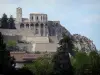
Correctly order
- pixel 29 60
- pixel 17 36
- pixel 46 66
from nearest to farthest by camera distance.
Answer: pixel 46 66 → pixel 29 60 → pixel 17 36

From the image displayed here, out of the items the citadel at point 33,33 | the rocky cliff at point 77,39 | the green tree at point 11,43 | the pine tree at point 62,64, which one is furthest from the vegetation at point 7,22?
the pine tree at point 62,64

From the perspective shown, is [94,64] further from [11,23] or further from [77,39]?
[11,23]

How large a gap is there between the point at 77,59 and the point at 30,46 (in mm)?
51951

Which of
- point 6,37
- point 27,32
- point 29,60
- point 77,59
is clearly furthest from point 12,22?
point 77,59

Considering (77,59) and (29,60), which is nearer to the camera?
(77,59)

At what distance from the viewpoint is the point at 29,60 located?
86062 millimetres

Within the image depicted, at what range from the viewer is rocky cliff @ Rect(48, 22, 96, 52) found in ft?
368

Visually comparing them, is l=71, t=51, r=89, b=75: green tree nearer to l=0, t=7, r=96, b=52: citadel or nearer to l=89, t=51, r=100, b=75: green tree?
l=89, t=51, r=100, b=75: green tree

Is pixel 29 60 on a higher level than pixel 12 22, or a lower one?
lower

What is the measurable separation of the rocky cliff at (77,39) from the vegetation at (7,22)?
42.6 ft

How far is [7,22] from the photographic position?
130 m

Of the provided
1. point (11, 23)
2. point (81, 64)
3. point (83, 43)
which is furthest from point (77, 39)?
point (81, 64)

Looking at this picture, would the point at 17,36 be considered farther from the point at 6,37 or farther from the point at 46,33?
the point at 46,33

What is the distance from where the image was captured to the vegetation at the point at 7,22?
126625 millimetres
